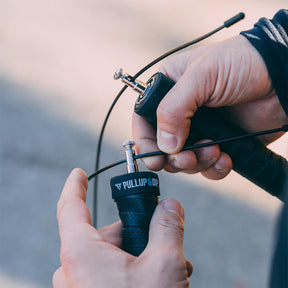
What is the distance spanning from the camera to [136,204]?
0.58 meters

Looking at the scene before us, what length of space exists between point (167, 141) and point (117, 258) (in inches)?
10.4

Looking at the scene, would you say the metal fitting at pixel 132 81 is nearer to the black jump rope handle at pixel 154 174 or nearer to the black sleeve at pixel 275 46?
the black jump rope handle at pixel 154 174

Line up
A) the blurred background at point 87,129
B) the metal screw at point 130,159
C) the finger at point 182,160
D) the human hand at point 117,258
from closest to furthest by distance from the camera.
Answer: the human hand at point 117,258 < the metal screw at point 130,159 < the finger at point 182,160 < the blurred background at point 87,129

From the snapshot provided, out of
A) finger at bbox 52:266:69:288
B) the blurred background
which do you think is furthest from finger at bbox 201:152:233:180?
the blurred background

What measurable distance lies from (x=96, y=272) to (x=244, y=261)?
0.92 meters

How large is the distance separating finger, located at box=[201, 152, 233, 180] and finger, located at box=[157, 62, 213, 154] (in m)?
0.12

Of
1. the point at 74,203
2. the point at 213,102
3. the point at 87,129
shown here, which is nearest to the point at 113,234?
the point at 74,203

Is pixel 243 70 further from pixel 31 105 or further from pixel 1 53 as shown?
pixel 1 53

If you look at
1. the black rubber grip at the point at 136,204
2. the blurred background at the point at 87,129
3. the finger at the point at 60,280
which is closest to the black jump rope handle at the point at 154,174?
the black rubber grip at the point at 136,204

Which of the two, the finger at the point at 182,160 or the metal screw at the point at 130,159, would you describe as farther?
the finger at the point at 182,160

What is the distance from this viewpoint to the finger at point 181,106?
2.11 ft

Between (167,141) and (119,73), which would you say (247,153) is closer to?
(167,141)

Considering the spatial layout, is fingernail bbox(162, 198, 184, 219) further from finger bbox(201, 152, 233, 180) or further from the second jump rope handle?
finger bbox(201, 152, 233, 180)

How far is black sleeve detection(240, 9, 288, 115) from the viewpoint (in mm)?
685
